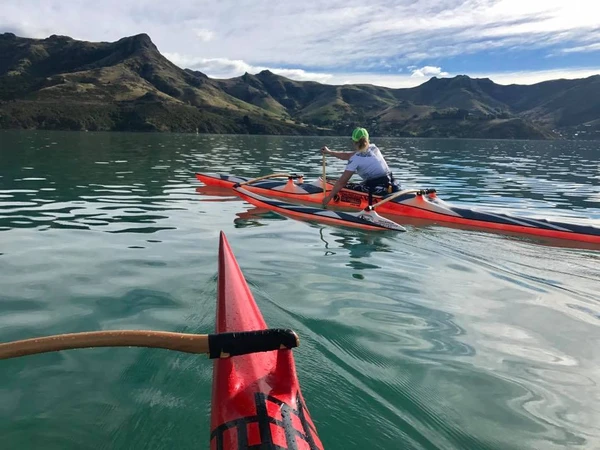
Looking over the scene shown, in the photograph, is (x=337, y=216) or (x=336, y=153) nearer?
(x=337, y=216)

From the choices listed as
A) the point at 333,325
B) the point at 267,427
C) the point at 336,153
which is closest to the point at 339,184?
the point at 336,153

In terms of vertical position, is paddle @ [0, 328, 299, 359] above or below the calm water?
above

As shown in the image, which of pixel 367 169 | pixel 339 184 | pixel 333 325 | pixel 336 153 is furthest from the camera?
pixel 336 153

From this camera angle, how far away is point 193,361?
453 cm

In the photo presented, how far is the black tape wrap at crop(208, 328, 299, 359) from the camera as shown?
8.89 ft

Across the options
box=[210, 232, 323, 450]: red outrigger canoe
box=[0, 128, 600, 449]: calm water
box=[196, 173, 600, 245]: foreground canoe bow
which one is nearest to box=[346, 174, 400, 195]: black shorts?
box=[196, 173, 600, 245]: foreground canoe bow

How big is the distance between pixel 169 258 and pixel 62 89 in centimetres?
19175

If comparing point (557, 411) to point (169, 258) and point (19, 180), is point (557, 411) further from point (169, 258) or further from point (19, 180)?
point (19, 180)

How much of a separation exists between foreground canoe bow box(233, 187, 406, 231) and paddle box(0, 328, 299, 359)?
8.81 meters

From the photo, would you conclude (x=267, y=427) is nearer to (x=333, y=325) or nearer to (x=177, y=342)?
(x=177, y=342)

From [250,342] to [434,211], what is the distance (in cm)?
1068

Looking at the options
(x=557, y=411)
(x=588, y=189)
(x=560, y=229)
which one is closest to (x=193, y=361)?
(x=557, y=411)

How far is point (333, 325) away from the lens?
5578mm

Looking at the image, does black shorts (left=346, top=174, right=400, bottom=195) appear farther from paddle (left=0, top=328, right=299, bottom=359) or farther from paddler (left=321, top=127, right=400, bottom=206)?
paddle (left=0, top=328, right=299, bottom=359)
